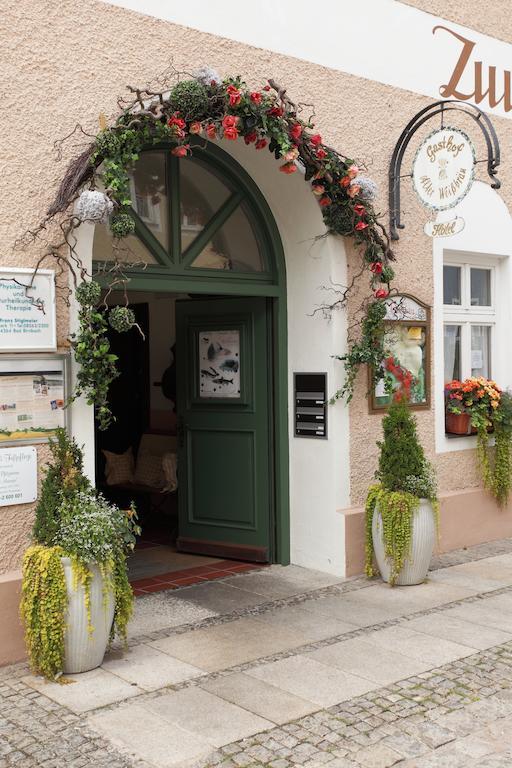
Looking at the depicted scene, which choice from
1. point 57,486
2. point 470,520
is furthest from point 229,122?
point 470,520

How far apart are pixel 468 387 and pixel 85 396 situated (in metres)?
3.80

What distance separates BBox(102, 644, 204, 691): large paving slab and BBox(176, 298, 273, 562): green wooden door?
212 cm

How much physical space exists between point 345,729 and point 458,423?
4171 mm

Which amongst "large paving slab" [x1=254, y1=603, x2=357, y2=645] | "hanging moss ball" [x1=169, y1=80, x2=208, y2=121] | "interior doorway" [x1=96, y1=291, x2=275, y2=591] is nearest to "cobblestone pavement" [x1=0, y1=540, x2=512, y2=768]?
"large paving slab" [x1=254, y1=603, x2=357, y2=645]

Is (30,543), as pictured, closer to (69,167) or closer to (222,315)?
(69,167)

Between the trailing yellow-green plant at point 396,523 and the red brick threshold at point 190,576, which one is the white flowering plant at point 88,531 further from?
the trailing yellow-green plant at point 396,523

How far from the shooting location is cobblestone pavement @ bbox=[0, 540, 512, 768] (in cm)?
366

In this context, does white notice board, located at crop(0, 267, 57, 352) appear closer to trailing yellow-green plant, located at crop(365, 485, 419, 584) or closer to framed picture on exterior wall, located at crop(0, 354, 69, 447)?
framed picture on exterior wall, located at crop(0, 354, 69, 447)

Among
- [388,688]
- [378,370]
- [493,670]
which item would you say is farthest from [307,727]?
[378,370]

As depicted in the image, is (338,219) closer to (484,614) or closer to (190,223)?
(190,223)

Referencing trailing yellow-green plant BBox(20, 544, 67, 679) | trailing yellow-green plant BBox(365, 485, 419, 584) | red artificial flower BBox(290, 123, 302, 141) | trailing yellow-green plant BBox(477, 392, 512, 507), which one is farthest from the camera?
trailing yellow-green plant BBox(477, 392, 512, 507)

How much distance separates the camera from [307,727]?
397 cm

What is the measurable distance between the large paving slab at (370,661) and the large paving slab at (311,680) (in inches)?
2.8

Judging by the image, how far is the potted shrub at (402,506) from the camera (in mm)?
6152
